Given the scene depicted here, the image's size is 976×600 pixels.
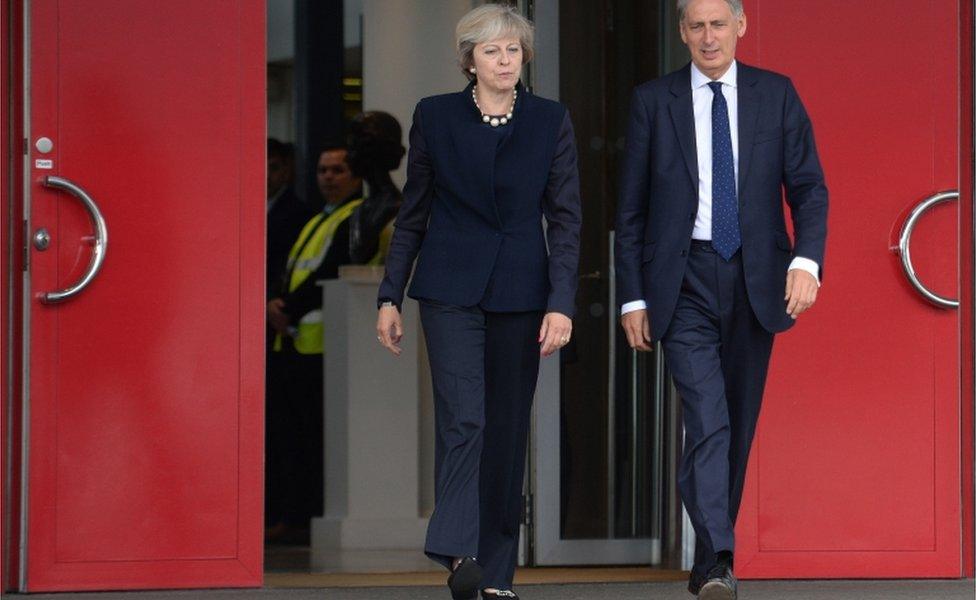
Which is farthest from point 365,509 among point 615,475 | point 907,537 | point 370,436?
point 907,537

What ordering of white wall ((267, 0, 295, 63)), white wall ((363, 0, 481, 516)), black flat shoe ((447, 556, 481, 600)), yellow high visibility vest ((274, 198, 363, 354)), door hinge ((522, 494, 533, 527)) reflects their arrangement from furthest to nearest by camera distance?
white wall ((267, 0, 295, 63)), yellow high visibility vest ((274, 198, 363, 354)), white wall ((363, 0, 481, 516)), door hinge ((522, 494, 533, 527)), black flat shoe ((447, 556, 481, 600))

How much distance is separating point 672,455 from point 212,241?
1721mm

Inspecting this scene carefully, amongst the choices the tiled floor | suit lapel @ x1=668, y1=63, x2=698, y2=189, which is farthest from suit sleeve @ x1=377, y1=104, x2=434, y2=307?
the tiled floor

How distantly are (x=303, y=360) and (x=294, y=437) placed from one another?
1.35 feet

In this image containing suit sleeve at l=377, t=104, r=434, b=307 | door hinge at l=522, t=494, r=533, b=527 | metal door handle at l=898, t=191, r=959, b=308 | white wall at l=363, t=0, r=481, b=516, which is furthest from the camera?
white wall at l=363, t=0, r=481, b=516

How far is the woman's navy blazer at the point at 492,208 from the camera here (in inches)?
168

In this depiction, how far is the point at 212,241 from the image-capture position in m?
4.99

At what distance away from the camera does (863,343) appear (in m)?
5.25

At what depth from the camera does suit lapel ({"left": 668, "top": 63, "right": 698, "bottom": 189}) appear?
4297mm

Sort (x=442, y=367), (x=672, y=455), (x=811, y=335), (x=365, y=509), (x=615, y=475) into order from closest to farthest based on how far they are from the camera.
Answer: (x=442, y=367)
(x=811, y=335)
(x=672, y=455)
(x=615, y=475)
(x=365, y=509)

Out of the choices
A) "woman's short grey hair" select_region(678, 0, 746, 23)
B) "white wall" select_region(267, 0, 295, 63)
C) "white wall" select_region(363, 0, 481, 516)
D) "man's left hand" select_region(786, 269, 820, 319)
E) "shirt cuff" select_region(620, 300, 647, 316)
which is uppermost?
"white wall" select_region(267, 0, 295, 63)

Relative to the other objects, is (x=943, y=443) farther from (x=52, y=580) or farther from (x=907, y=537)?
(x=52, y=580)

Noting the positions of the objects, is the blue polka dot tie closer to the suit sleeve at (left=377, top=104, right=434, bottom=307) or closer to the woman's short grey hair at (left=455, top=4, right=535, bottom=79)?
the woman's short grey hair at (left=455, top=4, right=535, bottom=79)

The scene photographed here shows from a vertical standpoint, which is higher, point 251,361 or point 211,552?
point 251,361
